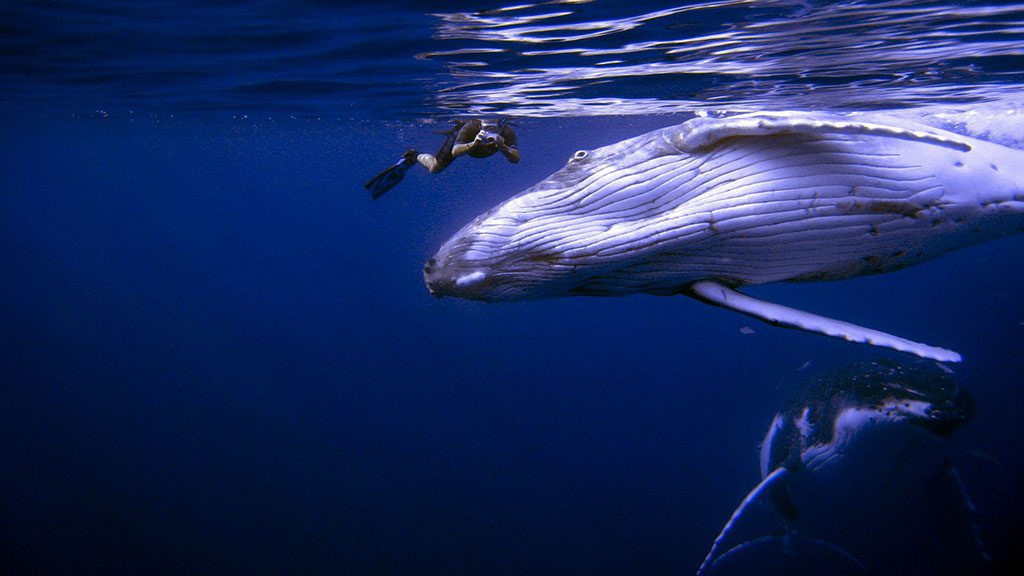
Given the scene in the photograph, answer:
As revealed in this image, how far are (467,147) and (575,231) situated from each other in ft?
12.2

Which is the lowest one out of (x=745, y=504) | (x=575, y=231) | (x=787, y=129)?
(x=745, y=504)

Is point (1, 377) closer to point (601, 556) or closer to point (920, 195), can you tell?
point (601, 556)

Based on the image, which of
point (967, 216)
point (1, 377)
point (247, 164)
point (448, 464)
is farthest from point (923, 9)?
point (247, 164)

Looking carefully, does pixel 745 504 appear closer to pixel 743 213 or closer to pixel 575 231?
pixel 743 213

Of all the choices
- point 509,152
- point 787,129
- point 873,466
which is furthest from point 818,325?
point 873,466

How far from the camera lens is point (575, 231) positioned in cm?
238

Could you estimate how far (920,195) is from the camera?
2.30 m

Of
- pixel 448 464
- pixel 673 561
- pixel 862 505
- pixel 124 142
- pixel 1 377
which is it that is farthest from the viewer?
pixel 124 142

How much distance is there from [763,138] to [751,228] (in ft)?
1.21

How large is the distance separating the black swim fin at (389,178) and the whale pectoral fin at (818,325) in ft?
14.8

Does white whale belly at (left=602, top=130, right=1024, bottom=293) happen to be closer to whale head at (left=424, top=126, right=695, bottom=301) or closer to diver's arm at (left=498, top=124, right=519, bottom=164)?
whale head at (left=424, top=126, right=695, bottom=301)

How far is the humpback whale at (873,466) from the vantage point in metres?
7.91

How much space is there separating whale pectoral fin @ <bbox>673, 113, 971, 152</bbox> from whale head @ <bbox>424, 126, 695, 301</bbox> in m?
0.12

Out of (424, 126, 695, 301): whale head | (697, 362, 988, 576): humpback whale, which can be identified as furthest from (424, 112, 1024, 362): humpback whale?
(697, 362, 988, 576): humpback whale
